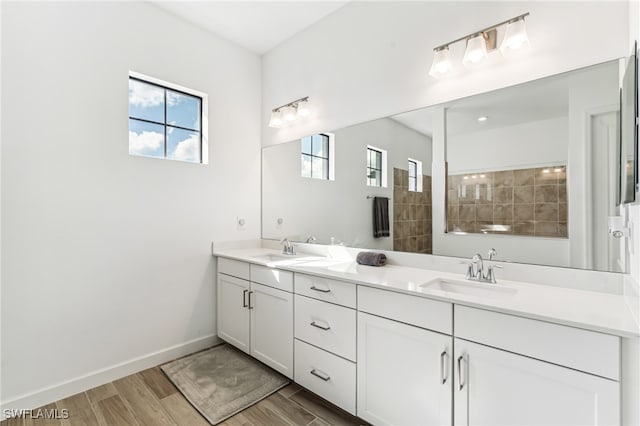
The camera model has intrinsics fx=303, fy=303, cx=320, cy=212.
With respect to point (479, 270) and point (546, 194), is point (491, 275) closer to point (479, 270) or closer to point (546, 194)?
point (479, 270)

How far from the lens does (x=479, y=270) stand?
165 cm

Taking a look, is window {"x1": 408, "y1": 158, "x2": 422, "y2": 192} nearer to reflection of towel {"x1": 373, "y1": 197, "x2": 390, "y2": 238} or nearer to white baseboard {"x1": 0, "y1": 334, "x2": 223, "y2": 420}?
reflection of towel {"x1": 373, "y1": 197, "x2": 390, "y2": 238}

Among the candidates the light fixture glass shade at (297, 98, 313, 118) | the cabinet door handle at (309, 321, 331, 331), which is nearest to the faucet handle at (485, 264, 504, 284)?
the cabinet door handle at (309, 321, 331, 331)

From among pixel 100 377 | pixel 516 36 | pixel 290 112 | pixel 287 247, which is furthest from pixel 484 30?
pixel 100 377

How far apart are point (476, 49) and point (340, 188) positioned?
129 centimetres

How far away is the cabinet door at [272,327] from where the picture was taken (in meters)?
2.05

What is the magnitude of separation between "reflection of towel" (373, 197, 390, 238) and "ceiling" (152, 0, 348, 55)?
1.61 meters

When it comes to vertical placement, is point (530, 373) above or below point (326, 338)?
above

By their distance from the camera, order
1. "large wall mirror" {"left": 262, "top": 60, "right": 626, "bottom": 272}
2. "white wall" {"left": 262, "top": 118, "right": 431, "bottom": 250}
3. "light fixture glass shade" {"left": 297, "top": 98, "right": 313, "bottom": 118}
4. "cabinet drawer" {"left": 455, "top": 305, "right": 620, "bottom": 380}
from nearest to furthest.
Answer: "cabinet drawer" {"left": 455, "top": 305, "right": 620, "bottom": 380}
"large wall mirror" {"left": 262, "top": 60, "right": 626, "bottom": 272}
"white wall" {"left": 262, "top": 118, "right": 431, "bottom": 250}
"light fixture glass shade" {"left": 297, "top": 98, "right": 313, "bottom": 118}

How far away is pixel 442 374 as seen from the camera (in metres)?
1.33

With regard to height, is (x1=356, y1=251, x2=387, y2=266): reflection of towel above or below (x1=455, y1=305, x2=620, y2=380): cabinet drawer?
above

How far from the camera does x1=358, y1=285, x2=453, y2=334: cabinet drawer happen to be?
1.34 m

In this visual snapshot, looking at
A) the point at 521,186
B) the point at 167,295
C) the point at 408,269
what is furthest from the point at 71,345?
the point at 521,186

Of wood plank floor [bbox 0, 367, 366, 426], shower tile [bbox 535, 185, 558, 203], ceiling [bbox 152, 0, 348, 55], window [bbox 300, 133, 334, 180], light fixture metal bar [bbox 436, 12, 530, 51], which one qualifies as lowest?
wood plank floor [bbox 0, 367, 366, 426]
